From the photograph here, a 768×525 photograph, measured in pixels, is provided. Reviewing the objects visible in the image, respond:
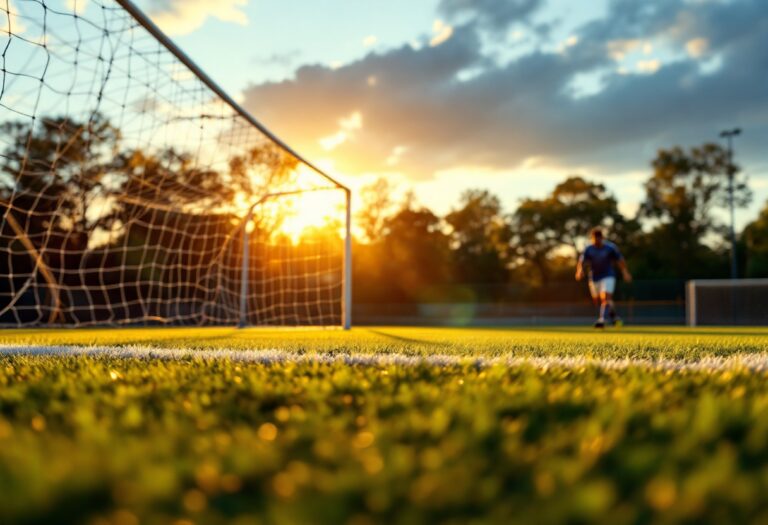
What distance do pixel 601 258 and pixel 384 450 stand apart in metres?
9.59

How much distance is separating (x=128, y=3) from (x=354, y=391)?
17.4ft

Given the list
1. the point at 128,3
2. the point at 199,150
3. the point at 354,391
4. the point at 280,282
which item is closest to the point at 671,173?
the point at 280,282

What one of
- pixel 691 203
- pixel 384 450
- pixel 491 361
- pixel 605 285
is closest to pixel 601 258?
pixel 605 285

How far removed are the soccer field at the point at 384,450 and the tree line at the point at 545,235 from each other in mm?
30101

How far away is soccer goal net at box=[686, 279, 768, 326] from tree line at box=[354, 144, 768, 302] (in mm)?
13425

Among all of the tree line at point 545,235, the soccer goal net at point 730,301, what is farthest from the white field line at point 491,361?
the tree line at point 545,235

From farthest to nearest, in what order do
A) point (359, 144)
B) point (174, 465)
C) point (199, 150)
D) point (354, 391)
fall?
point (359, 144) → point (199, 150) → point (354, 391) → point (174, 465)

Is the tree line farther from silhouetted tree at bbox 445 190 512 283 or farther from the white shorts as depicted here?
the white shorts

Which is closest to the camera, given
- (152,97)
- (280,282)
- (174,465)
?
(174,465)

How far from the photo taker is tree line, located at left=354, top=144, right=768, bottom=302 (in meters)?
39.2

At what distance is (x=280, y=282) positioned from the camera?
61.0 ft

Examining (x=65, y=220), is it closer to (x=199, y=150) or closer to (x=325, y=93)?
(x=325, y=93)

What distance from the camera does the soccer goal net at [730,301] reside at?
1833cm

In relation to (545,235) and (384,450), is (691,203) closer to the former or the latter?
(545,235)
